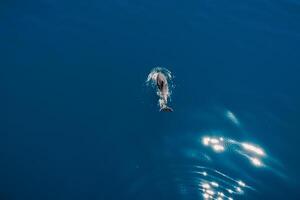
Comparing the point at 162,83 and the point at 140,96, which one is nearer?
the point at 162,83

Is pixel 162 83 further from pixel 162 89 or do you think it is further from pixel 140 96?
pixel 140 96

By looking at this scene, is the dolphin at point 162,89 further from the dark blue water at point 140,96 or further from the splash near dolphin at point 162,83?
the dark blue water at point 140,96

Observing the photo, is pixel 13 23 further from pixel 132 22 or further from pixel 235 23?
pixel 235 23

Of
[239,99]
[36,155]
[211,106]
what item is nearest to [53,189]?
[36,155]

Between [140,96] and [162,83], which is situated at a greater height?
[162,83]

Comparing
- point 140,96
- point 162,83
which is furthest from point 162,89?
point 140,96

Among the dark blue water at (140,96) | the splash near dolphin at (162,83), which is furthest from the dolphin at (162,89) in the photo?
the dark blue water at (140,96)
